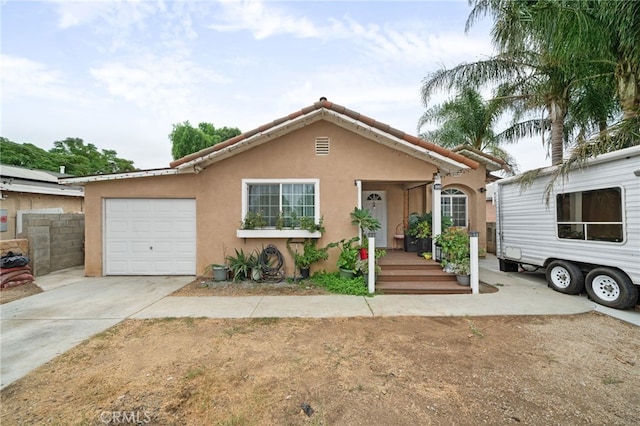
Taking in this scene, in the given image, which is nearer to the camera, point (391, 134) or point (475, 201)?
point (391, 134)

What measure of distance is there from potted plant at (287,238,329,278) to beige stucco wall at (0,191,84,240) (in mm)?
9901

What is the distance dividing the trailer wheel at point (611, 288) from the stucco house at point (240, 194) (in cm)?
362

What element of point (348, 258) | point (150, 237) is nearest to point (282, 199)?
point (348, 258)

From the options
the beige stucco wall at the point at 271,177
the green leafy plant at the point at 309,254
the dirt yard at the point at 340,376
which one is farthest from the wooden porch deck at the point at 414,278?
the dirt yard at the point at 340,376

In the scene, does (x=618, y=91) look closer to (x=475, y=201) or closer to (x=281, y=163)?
(x=475, y=201)

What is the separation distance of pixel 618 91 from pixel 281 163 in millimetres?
8788

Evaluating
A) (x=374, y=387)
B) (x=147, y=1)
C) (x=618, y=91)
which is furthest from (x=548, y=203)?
(x=147, y=1)

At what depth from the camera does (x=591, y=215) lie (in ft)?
18.6

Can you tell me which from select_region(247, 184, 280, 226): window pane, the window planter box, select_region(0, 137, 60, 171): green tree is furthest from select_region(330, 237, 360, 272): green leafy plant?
select_region(0, 137, 60, 171): green tree

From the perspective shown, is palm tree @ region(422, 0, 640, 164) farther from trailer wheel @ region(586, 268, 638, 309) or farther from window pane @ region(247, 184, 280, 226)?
window pane @ region(247, 184, 280, 226)

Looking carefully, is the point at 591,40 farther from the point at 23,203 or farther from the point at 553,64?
the point at 23,203

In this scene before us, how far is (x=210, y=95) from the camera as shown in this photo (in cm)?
1349

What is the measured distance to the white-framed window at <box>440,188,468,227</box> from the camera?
11.7 meters

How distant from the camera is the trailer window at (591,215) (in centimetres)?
522
